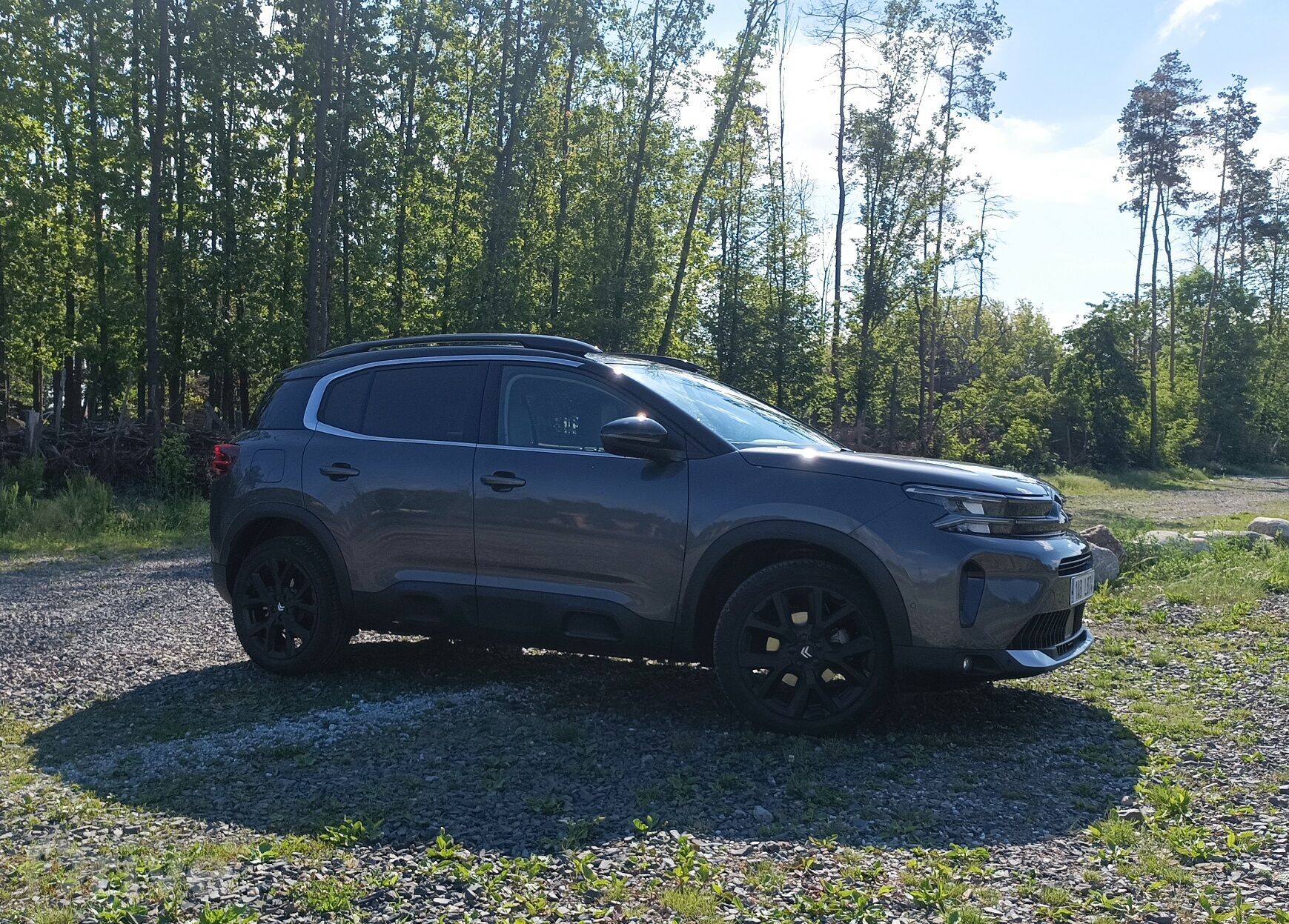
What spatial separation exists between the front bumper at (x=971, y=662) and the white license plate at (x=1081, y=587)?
405 millimetres

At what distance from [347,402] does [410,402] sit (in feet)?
1.56

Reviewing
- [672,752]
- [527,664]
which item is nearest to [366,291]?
[527,664]

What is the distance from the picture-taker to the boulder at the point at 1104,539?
10.2m

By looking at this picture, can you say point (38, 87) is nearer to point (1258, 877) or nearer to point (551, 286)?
point (551, 286)

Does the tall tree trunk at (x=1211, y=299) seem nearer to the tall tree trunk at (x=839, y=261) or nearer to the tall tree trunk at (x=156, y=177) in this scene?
the tall tree trunk at (x=839, y=261)

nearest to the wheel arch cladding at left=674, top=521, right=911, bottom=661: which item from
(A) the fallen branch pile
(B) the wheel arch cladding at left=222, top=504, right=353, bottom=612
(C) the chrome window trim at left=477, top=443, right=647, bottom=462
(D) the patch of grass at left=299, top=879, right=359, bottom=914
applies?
(C) the chrome window trim at left=477, top=443, right=647, bottom=462

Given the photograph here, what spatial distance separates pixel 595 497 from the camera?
5309 mm

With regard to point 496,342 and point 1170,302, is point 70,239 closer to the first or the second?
point 496,342

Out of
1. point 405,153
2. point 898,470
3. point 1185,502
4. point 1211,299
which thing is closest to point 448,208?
point 405,153

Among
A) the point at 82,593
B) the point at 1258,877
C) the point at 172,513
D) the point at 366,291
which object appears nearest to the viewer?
the point at 1258,877

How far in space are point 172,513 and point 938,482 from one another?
13703 mm

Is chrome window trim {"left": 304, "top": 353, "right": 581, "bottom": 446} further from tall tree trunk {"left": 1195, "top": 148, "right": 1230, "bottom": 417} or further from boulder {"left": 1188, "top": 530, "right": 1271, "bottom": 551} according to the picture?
tall tree trunk {"left": 1195, "top": 148, "right": 1230, "bottom": 417}

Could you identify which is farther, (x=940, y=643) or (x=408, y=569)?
(x=408, y=569)

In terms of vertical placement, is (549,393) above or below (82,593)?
above
